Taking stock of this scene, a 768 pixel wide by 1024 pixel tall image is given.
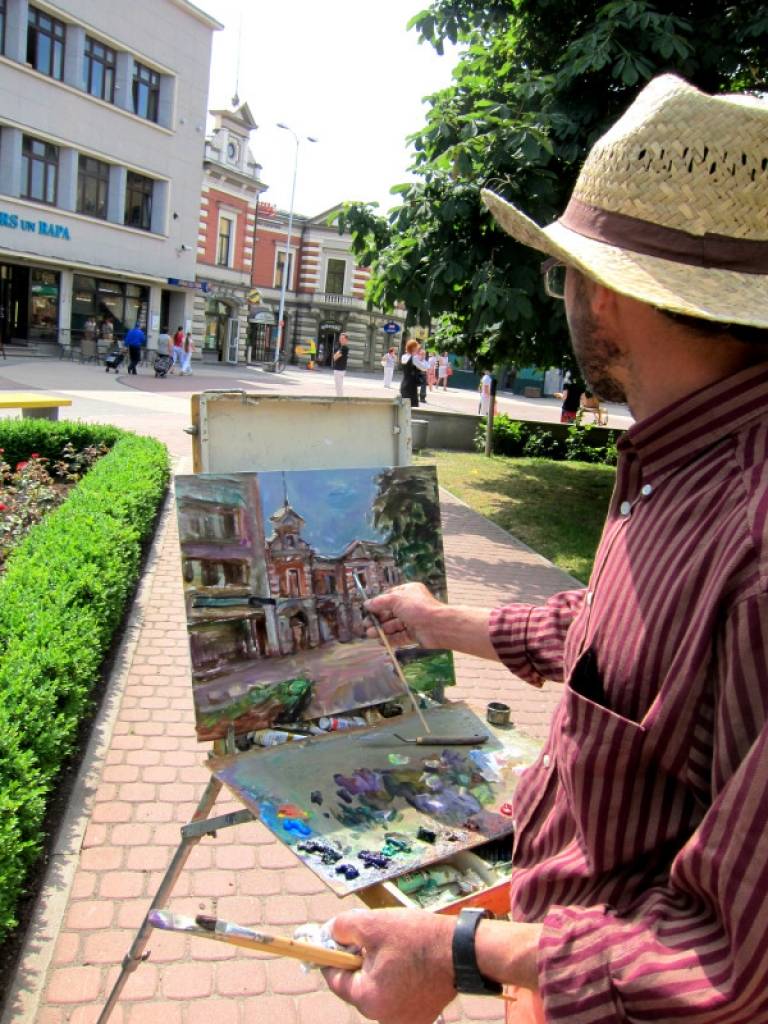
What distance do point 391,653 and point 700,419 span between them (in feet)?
4.32

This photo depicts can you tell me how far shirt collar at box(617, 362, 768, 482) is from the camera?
45.3 inches

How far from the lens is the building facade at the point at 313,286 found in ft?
157

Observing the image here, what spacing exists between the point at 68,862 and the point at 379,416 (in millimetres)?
2218

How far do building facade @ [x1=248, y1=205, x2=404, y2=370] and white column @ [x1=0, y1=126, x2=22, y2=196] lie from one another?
21.8 metres

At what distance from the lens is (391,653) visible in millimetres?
2301

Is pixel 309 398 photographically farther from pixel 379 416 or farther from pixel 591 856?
pixel 591 856

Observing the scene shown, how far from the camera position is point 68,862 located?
3.23 m

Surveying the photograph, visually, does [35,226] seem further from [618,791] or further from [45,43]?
[618,791]

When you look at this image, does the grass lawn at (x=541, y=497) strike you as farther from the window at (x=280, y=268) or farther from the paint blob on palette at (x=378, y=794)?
the window at (x=280, y=268)

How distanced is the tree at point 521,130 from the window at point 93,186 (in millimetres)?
23350

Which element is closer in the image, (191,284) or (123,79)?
(123,79)

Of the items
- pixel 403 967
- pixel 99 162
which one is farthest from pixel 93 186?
pixel 403 967

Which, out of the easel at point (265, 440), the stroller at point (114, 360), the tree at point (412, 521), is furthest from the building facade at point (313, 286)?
the tree at point (412, 521)

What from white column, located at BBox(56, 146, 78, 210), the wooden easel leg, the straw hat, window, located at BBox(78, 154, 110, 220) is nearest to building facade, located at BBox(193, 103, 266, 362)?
window, located at BBox(78, 154, 110, 220)
